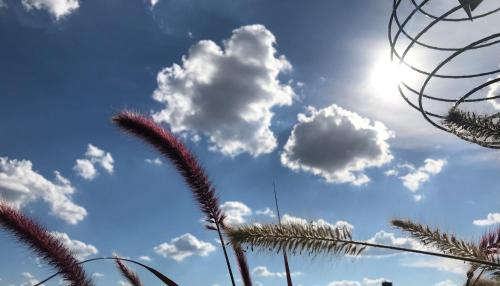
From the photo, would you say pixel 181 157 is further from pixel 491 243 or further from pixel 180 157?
pixel 491 243

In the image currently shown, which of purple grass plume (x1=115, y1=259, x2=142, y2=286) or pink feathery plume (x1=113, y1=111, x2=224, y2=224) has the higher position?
pink feathery plume (x1=113, y1=111, x2=224, y2=224)

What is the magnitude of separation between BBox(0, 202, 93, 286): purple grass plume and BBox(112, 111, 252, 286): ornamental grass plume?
1.25 m

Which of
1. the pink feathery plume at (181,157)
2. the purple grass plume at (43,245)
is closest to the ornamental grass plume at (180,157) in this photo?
the pink feathery plume at (181,157)

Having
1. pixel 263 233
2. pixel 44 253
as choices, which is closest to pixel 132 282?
pixel 44 253

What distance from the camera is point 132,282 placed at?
5.72 meters

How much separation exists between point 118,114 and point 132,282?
6.32ft

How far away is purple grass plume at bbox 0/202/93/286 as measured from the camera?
4453 millimetres

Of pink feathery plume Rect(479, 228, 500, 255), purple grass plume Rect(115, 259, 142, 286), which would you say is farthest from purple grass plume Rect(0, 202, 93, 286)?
pink feathery plume Rect(479, 228, 500, 255)

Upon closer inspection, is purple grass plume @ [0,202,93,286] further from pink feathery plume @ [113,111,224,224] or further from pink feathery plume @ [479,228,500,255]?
pink feathery plume @ [479,228,500,255]

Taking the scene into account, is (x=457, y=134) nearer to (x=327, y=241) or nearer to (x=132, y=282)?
(x=327, y=241)

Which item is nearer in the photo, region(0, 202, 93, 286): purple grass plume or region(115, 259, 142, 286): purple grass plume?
region(0, 202, 93, 286): purple grass plume

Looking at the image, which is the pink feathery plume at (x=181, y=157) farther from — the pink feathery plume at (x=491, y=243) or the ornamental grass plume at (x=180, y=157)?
the pink feathery plume at (x=491, y=243)

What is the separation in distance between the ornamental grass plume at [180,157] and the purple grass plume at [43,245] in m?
1.25

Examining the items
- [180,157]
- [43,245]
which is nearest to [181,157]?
[180,157]
